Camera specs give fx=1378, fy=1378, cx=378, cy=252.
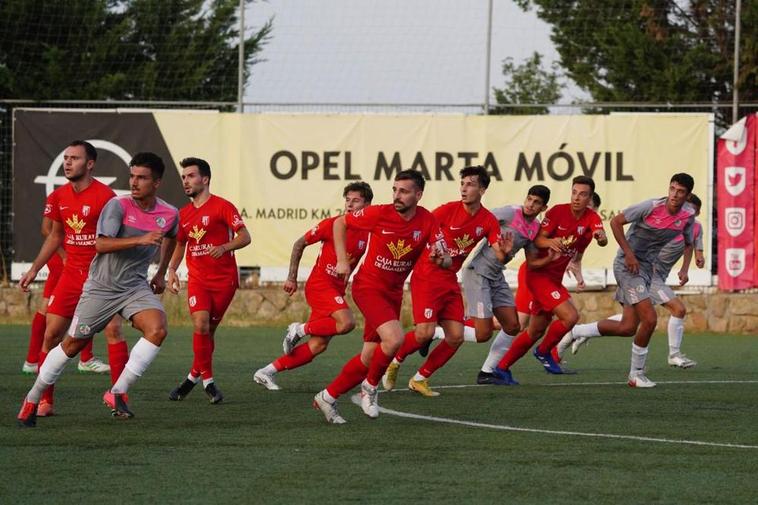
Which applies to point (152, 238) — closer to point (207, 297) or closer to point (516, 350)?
point (207, 297)

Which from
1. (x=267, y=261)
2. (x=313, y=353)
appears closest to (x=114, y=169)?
(x=267, y=261)

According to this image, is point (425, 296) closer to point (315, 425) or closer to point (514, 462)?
point (315, 425)

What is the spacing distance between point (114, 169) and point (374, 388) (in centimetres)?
1354

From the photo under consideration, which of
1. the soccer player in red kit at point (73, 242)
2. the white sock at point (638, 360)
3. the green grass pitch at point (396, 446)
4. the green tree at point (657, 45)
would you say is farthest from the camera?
the green tree at point (657, 45)

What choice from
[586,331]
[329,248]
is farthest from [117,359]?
[586,331]

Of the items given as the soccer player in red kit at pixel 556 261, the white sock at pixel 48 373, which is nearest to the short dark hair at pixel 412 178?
the white sock at pixel 48 373

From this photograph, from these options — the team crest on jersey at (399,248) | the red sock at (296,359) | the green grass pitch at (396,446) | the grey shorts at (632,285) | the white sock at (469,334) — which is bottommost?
the green grass pitch at (396,446)

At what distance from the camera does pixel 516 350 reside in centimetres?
1361

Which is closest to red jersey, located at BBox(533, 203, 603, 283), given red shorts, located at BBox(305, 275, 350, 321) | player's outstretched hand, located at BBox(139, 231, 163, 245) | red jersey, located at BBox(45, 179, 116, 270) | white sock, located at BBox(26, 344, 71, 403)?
red shorts, located at BBox(305, 275, 350, 321)

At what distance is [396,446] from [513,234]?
4858mm

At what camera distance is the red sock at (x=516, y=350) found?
44.7ft

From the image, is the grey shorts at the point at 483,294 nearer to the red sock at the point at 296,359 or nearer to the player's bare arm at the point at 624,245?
the player's bare arm at the point at 624,245

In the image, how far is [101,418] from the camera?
10.0 metres

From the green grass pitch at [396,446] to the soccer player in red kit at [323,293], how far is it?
0.34 metres
